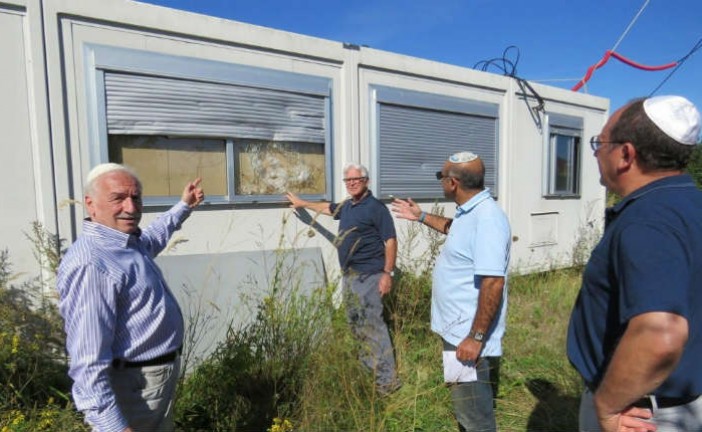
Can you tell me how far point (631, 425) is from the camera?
A: 4.59 ft

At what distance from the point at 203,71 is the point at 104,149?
1074 mm

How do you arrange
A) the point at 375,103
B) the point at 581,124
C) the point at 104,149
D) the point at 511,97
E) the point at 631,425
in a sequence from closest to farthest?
1. the point at 631,425
2. the point at 104,149
3. the point at 375,103
4. the point at 511,97
5. the point at 581,124

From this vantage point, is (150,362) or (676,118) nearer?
(676,118)

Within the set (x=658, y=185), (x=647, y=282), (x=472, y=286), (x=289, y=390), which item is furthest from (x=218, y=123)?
(x=647, y=282)

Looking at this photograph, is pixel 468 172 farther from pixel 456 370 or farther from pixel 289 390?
pixel 289 390

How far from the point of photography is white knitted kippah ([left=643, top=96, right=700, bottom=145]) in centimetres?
136

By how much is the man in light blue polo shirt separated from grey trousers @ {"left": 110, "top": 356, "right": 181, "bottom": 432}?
152cm

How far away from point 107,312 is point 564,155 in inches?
284

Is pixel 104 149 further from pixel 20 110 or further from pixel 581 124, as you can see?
pixel 581 124

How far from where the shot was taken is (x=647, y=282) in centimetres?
→ 125

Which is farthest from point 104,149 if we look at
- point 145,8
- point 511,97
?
point 511,97

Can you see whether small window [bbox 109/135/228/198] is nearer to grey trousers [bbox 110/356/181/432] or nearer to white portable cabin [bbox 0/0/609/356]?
white portable cabin [bbox 0/0/609/356]

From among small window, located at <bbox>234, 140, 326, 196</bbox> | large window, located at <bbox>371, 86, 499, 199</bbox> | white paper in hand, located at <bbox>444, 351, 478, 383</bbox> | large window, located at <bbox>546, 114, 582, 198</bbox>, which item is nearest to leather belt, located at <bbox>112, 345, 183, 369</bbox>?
white paper in hand, located at <bbox>444, 351, 478, 383</bbox>

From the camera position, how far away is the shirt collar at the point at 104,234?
5.90ft
